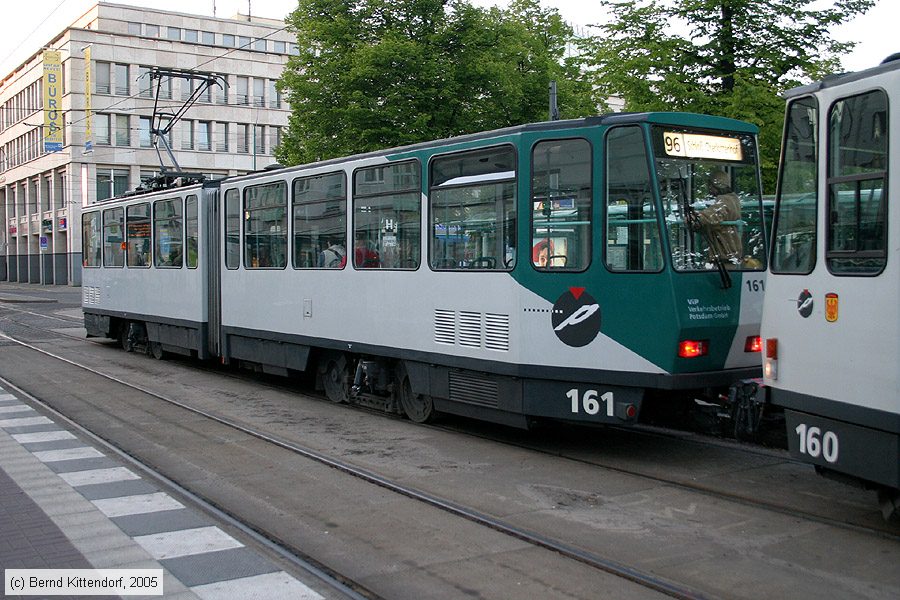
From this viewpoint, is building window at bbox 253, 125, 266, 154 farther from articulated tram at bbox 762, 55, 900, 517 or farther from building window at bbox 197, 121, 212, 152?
articulated tram at bbox 762, 55, 900, 517

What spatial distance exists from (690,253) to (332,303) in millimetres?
5101

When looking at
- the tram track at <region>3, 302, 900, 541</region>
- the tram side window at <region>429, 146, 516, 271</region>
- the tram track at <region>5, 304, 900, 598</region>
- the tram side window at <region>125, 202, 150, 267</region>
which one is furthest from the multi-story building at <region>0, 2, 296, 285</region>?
the tram track at <region>5, 304, 900, 598</region>

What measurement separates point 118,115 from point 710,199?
57.6 meters

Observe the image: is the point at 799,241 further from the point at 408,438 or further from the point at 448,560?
the point at 408,438

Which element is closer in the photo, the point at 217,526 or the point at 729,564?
the point at 729,564

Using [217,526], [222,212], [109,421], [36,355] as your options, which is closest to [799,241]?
[217,526]

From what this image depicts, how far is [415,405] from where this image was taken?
11086mm

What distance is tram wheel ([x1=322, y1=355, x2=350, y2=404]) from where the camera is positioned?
12.4 meters

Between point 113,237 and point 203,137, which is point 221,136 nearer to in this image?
point 203,137

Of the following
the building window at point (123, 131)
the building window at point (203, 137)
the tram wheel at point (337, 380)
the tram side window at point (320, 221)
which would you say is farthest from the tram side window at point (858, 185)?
the building window at point (203, 137)

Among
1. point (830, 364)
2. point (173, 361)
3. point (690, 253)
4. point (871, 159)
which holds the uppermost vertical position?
point (871, 159)

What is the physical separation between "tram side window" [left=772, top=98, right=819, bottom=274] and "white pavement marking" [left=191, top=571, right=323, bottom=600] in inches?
154

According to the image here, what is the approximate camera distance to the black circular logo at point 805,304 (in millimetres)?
6371

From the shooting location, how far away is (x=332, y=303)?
1200 cm
